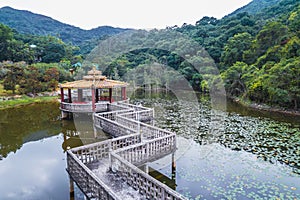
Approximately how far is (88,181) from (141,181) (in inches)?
56.1

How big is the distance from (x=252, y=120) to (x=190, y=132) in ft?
19.1

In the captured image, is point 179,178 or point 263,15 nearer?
point 179,178

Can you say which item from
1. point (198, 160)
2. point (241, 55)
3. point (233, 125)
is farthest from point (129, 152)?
point (241, 55)

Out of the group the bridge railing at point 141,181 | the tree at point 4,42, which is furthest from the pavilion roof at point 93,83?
the tree at point 4,42

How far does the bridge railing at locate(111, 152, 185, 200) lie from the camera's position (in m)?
4.98

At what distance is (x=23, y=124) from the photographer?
635 inches

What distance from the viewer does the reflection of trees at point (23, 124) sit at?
40.7 ft

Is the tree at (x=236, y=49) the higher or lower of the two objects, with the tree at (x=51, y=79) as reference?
higher

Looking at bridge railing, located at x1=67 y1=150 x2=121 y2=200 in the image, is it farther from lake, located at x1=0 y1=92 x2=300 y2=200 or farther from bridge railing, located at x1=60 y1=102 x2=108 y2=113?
bridge railing, located at x1=60 y1=102 x2=108 y2=113

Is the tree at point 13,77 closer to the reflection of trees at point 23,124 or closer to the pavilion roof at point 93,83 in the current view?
the reflection of trees at point 23,124

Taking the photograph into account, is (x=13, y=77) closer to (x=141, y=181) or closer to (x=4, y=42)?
(x=4, y=42)

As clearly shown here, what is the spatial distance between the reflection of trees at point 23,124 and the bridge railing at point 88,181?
19.2 feet

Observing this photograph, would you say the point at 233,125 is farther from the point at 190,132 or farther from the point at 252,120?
the point at 190,132

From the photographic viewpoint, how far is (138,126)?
1045 cm
